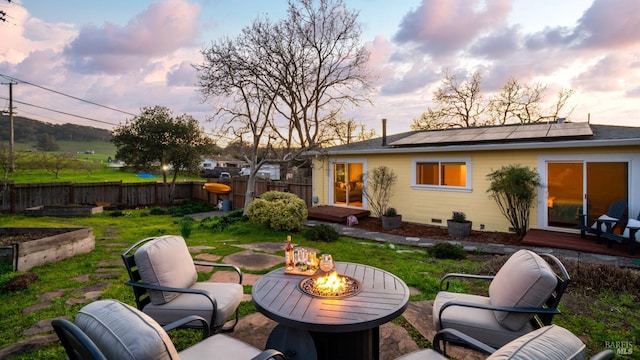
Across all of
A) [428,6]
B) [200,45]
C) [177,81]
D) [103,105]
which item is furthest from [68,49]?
[428,6]

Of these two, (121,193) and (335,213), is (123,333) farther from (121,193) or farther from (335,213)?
(121,193)

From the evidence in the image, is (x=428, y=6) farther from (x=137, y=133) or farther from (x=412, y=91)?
(x=137, y=133)

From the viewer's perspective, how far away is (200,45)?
11250 mm

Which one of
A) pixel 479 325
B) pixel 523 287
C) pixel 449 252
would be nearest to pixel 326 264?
pixel 479 325

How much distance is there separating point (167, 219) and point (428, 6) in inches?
441

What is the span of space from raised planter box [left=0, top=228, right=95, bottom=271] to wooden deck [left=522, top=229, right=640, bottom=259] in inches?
362

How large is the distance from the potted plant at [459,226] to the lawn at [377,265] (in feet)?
5.88

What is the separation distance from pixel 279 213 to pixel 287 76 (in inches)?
327

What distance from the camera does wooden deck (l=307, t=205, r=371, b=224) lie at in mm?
10123

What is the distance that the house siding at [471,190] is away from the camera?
25.5 ft

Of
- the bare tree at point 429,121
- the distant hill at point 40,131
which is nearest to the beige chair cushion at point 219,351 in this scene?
the distant hill at point 40,131

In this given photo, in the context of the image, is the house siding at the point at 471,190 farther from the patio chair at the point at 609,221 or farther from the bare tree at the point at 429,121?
the bare tree at the point at 429,121

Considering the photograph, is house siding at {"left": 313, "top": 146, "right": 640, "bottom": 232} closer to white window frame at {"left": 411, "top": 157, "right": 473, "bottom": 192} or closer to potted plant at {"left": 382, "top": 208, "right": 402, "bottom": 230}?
white window frame at {"left": 411, "top": 157, "right": 473, "bottom": 192}

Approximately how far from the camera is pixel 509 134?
8.98 meters
